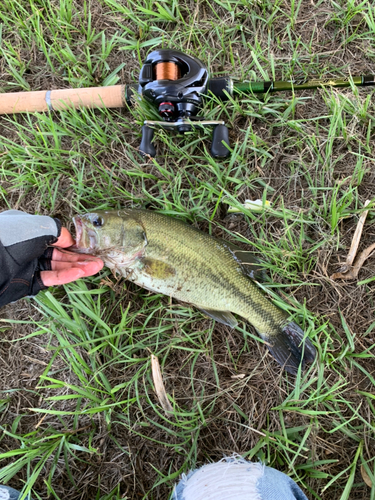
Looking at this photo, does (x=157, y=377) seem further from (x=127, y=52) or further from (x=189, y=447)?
(x=127, y=52)

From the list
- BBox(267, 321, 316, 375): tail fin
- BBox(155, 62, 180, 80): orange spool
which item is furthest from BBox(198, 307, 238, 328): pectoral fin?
BBox(155, 62, 180, 80): orange spool

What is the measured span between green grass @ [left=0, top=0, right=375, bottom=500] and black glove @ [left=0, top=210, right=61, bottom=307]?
11.1 inches

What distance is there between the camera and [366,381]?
2.56 m

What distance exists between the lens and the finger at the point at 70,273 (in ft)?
8.50

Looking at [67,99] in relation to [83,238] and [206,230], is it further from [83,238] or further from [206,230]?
[206,230]

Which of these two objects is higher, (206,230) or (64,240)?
(64,240)

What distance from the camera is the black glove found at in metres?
2.38

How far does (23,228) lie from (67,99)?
4.31 ft

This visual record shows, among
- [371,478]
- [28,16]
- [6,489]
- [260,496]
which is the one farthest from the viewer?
[28,16]

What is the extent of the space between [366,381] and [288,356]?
0.66m

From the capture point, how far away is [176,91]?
247 centimetres

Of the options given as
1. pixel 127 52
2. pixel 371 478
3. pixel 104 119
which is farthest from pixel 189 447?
pixel 127 52

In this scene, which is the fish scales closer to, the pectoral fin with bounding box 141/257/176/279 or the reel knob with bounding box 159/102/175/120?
the pectoral fin with bounding box 141/257/176/279

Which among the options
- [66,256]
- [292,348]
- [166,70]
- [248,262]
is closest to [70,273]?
[66,256]
